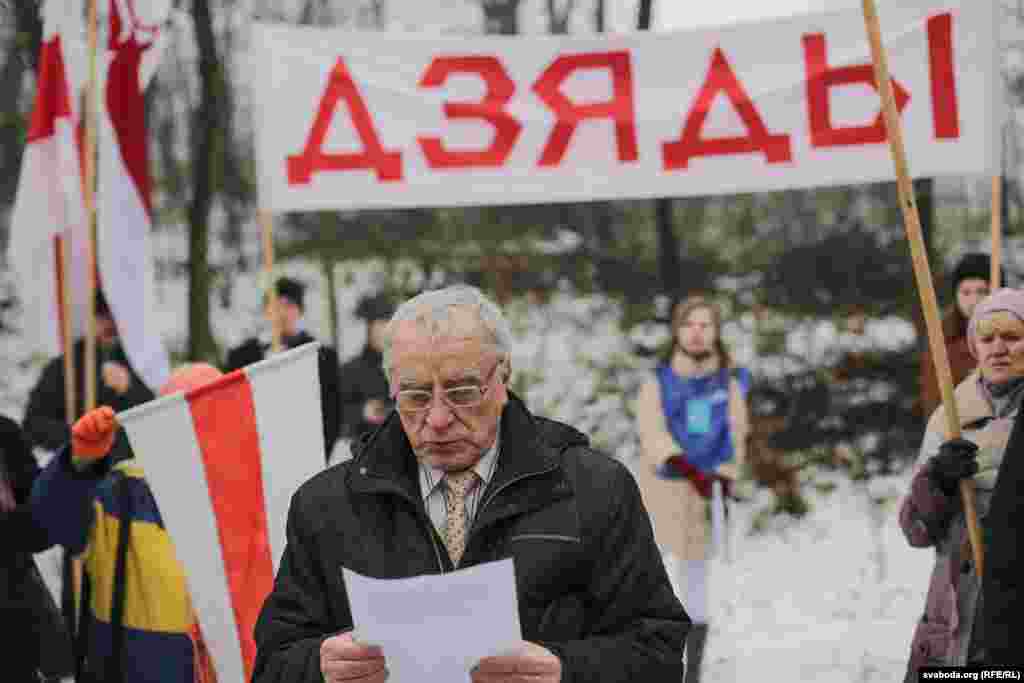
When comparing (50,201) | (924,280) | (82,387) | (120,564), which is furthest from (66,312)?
(924,280)

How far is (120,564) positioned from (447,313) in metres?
2.00

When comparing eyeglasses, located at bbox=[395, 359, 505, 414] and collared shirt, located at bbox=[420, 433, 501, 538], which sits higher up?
eyeglasses, located at bbox=[395, 359, 505, 414]

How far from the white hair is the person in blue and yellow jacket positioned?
1685 millimetres

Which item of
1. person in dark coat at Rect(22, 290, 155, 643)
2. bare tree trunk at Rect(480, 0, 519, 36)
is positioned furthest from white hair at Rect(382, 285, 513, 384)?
bare tree trunk at Rect(480, 0, 519, 36)

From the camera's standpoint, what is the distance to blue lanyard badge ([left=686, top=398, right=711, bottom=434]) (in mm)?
7301

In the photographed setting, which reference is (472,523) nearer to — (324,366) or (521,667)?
(521,667)

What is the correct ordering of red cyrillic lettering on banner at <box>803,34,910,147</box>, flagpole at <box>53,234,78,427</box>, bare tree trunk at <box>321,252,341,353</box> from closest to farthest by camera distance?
1. red cyrillic lettering on banner at <box>803,34,910,147</box>
2. flagpole at <box>53,234,78,427</box>
3. bare tree trunk at <box>321,252,341,353</box>

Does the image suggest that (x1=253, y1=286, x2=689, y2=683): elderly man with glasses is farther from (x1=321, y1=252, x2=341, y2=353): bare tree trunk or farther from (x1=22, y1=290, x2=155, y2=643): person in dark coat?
(x1=321, y1=252, x2=341, y2=353): bare tree trunk

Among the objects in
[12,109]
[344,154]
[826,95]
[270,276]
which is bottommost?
[270,276]

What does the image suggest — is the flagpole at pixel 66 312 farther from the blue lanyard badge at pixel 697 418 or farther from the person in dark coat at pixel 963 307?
the person in dark coat at pixel 963 307

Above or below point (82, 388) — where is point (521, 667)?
below

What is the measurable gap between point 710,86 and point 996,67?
3.93 ft

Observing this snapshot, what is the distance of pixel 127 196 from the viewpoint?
689 cm

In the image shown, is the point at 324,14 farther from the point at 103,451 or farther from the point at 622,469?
the point at 622,469
